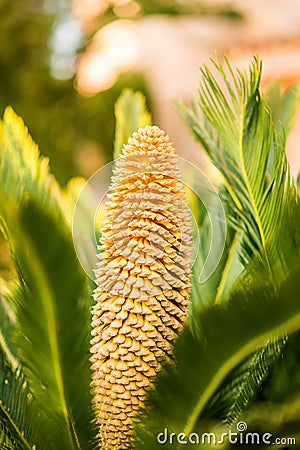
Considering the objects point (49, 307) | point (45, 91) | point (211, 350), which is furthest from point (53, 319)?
point (45, 91)

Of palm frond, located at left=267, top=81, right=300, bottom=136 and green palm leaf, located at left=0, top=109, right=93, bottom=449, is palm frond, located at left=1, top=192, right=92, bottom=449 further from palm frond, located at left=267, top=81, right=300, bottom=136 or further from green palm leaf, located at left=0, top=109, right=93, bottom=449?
palm frond, located at left=267, top=81, right=300, bottom=136

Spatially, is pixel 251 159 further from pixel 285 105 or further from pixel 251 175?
Result: pixel 285 105

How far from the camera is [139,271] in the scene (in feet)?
2.08

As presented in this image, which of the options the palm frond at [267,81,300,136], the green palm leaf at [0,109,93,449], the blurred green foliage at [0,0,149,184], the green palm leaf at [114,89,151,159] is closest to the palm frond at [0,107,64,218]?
the green palm leaf at [0,109,93,449]

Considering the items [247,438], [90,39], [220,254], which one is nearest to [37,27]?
[90,39]

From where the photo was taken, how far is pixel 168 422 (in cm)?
58

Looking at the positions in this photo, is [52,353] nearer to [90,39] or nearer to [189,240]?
[189,240]

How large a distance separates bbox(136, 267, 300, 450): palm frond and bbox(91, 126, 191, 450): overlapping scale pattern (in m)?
0.06

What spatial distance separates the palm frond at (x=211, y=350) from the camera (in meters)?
0.52

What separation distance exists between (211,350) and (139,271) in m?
0.12

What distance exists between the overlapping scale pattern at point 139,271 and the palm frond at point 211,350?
60 millimetres

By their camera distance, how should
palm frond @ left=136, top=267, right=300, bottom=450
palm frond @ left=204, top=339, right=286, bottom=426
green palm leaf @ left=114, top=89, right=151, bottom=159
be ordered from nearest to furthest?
palm frond @ left=136, top=267, right=300, bottom=450, palm frond @ left=204, top=339, right=286, bottom=426, green palm leaf @ left=114, top=89, right=151, bottom=159

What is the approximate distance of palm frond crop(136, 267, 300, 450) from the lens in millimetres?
524

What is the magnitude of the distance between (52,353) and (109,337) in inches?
2.4
